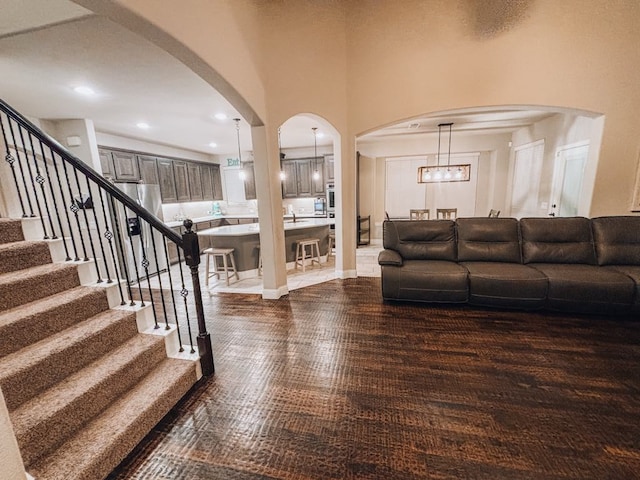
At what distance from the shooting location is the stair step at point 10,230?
6.70 feet

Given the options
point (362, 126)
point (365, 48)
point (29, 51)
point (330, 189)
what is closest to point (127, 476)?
point (29, 51)

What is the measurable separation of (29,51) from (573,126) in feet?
23.0

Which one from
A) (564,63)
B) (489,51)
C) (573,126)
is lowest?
(573,126)

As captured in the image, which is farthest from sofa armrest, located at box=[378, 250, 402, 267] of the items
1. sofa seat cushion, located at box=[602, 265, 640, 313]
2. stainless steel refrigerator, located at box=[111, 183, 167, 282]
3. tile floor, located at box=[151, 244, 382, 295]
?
stainless steel refrigerator, located at box=[111, 183, 167, 282]

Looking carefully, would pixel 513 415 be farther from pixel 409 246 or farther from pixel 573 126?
pixel 573 126

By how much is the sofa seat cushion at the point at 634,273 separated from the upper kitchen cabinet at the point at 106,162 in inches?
303

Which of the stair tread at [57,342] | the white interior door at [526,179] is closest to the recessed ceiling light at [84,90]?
the stair tread at [57,342]

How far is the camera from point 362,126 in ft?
13.5

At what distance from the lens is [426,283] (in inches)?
128

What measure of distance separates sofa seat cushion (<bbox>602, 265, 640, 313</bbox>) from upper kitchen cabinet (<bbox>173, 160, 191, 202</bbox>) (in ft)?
26.1

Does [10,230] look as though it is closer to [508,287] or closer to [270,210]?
[270,210]

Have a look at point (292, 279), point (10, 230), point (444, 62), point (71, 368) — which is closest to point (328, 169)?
point (292, 279)

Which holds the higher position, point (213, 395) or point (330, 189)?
point (330, 189)

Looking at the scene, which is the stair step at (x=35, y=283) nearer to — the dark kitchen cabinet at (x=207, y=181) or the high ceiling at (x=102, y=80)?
the high ceiling at (x=102, y=80)
